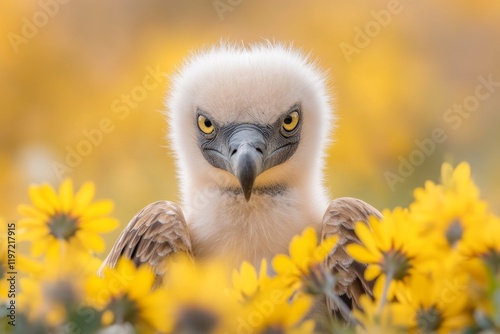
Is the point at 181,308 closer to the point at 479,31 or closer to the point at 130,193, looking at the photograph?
the point at 130,193

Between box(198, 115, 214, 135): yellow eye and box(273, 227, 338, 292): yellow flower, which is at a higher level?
box(198, 115, 214, 135): yellow eye

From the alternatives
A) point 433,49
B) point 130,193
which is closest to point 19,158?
point 130,193

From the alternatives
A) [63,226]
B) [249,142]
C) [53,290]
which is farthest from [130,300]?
[249,142]

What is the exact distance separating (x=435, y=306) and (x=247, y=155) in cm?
159

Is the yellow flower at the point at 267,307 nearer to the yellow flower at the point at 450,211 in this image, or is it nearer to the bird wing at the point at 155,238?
the yellow flower at the point at 450,211

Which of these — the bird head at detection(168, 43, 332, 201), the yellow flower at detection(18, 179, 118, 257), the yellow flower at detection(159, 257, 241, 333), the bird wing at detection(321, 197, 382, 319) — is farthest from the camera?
the bird head at detection(168, 43, 332, 201)

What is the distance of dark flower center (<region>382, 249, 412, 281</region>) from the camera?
62.2 inches

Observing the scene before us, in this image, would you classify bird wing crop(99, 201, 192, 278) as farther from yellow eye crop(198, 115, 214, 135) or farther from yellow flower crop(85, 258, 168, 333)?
yellow flower crop(85, 258, 168, 333)

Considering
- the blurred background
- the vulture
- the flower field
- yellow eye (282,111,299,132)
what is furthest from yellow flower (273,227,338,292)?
the blurred background

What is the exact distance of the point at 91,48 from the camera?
5660 mm

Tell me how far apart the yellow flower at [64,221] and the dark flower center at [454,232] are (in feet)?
1.93

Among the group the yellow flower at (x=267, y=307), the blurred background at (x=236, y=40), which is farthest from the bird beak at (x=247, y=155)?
the blurred background at (x=236, y=40)

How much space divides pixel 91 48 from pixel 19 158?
0.97 metres

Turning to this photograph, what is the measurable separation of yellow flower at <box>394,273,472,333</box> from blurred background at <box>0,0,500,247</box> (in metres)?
3.44
